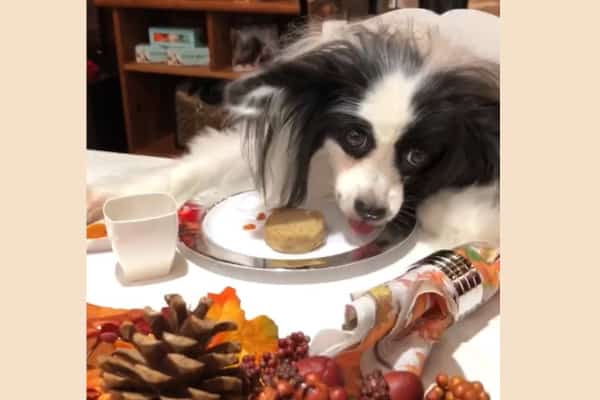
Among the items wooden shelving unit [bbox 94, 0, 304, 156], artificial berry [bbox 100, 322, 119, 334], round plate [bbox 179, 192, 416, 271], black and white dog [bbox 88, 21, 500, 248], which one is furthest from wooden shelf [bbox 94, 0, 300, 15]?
artificial berry [bbox 100, 322, 119, 334]

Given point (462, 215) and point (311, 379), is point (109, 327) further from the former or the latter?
point (462, 215)

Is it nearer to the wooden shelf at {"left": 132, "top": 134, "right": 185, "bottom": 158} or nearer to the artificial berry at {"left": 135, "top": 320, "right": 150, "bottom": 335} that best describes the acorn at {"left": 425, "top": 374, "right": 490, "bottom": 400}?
the artificial berry at {"left": 135, "top": 320, "right": 150, "bottom": 335}

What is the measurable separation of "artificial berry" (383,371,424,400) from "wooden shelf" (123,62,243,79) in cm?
95

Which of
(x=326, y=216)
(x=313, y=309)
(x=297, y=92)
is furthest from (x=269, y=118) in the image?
(x=313, y=309)

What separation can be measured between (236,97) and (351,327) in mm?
404

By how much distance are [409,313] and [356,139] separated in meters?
0.26

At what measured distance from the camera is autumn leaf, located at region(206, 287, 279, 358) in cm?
58

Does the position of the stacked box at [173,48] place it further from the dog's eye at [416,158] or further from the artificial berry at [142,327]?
the artificial berry at [142,327]

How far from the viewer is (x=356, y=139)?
78 centimetres

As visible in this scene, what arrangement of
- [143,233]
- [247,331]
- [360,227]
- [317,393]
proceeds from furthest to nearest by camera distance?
[360,227] → [143,233] → [247,331] → [317,393]

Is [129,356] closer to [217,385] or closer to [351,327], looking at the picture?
[217,385]

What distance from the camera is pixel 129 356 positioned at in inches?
19.0

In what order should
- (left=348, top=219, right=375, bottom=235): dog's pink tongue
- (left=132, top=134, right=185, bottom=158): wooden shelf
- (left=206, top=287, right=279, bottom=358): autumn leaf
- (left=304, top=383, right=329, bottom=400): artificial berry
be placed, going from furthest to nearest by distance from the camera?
1. (left=132, top=134, right=185, bottom=158): wooden shelf
2. (left=348, top=219, right=375, bottom=235): dog's pink tongue
3. (left=206, top=287, right=279, bottom=358): autumn leaf
4. (left=304, top=383, right=329, bottom=400): artificial berry

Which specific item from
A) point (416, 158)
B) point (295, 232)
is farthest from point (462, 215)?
point (295, 232)
